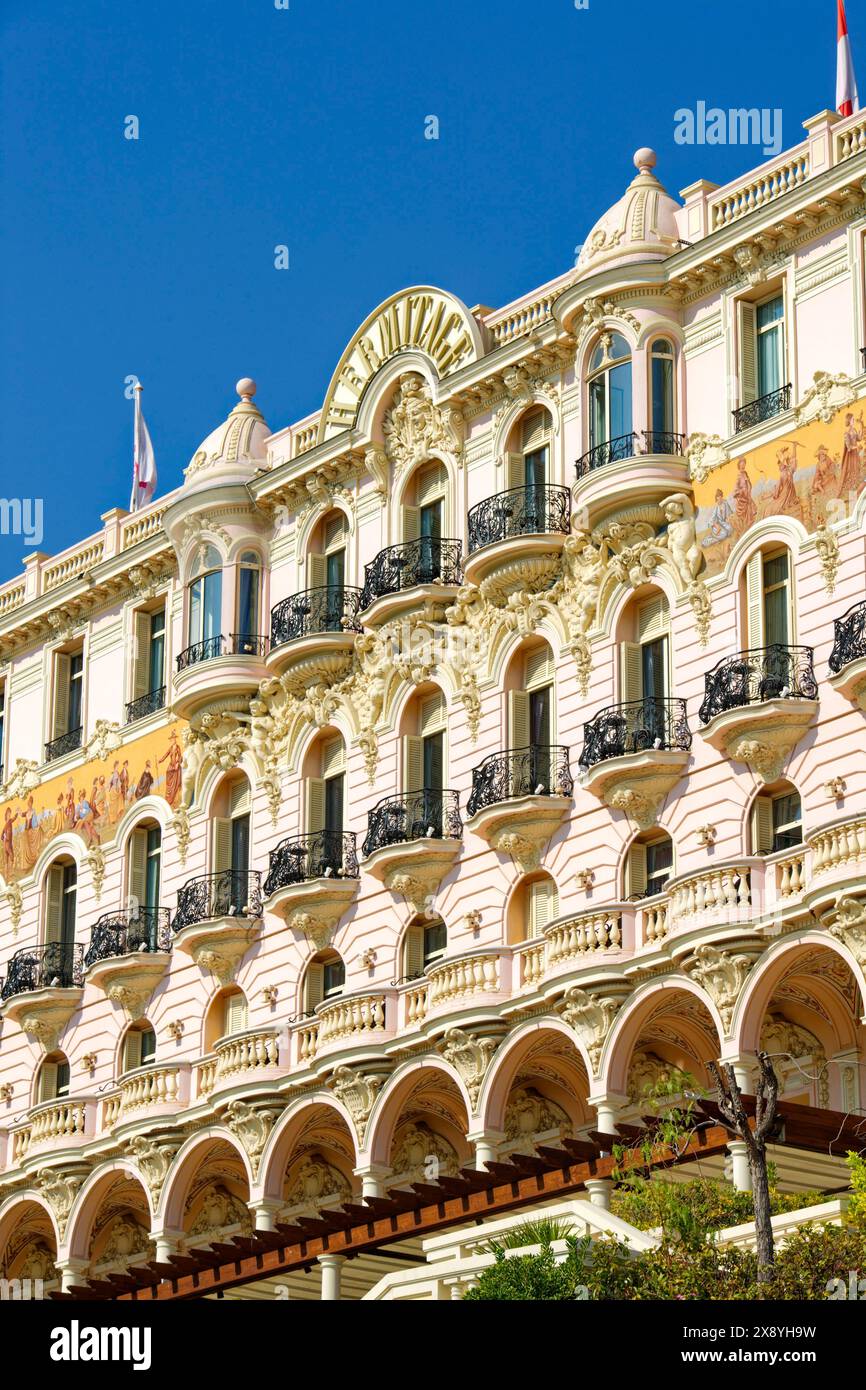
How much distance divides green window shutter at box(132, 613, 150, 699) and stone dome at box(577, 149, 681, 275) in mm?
14800

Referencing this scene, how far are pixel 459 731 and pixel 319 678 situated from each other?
4488 millimetres

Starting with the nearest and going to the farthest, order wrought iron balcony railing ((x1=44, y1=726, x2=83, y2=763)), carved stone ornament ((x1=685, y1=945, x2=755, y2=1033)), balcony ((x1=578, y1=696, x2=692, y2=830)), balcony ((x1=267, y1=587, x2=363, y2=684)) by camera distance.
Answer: carved stone ornament ((x1=685, y1=945, x2=755, y2=1033)) < balcony ((x1=578, y1=696, x2=692, y2=830)) < balcony ((x1=267, y1=587, x2=363, y2=684)) < wrought iron balcony railing ((x1=44, y1=726, x2=83, y2=763))

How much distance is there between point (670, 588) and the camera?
50594 millimetres

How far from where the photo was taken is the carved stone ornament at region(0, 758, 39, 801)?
217 feet

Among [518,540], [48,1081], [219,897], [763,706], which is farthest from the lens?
[48,1081]

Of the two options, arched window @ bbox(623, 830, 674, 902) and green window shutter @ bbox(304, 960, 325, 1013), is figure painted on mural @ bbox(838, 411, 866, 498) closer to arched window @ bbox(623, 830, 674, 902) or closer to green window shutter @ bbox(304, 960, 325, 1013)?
arched window @ bbox(623, 830, 674, 902)

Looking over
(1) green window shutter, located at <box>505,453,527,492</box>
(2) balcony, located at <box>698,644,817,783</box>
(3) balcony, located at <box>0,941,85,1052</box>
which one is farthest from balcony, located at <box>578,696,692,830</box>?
(3) balcony, located at <box>0,941,85,1052</box>

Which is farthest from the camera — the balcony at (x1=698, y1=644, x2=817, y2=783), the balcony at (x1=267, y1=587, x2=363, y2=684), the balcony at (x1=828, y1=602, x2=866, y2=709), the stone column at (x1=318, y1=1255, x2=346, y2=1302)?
the balcony at (x1=267, y1=587, x2=363, y2=684)

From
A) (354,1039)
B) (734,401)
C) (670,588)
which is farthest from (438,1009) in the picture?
(734,401)

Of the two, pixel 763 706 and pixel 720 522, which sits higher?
pixel 720 522

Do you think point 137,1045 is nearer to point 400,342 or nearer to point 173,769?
point 173,769

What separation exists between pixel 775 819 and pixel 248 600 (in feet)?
52.1

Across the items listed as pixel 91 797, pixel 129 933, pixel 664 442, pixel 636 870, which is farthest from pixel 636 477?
pixel 91 797

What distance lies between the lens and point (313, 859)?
184 ft
